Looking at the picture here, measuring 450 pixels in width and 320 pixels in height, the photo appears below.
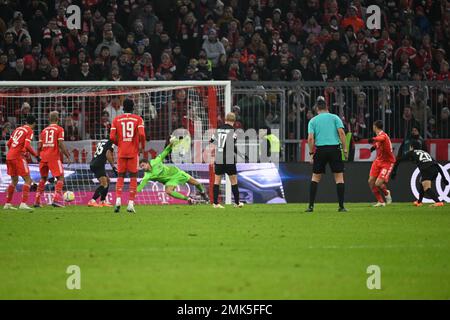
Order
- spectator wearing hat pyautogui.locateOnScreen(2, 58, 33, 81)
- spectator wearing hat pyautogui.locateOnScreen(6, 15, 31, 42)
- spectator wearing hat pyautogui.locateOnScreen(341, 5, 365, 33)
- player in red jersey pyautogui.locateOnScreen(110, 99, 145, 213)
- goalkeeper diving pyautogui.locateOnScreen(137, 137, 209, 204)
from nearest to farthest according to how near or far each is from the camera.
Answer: player in red jersey pyautogui.locateOnScreen(110, 99, 145, 213)
goalkeeper diving pyautogui.locateOnScreen(137, 137, 209, 204)
spectator wearing hat pyautogui.locateOnScreen(2, 58, 33, 81)
spectator wearing hat pyautogui.locateOnScreen(6, 15, 31, 42)
spectator wearing hat pyautogui.locateOnScreen(341, 5, 365, 33)

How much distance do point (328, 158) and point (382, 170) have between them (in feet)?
10.8

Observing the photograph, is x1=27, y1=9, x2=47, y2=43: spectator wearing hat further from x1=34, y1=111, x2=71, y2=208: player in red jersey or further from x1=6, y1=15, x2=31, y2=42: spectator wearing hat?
x1=34, y1=111, x2=71, y2=208: player in red jersey

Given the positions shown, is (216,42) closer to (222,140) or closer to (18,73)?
(18,73)

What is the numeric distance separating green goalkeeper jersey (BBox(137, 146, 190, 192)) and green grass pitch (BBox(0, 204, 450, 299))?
3.84m

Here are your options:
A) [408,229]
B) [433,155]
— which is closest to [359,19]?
[433,155]

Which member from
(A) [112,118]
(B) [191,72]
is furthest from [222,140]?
(B) [191,72]

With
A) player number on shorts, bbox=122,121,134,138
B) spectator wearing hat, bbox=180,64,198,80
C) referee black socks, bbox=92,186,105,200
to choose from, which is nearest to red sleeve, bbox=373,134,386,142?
player number on shorts, bbox=122,121,134,138

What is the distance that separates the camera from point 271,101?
24484 mm

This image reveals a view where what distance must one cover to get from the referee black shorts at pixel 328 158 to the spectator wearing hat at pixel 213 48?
8229 millimetres

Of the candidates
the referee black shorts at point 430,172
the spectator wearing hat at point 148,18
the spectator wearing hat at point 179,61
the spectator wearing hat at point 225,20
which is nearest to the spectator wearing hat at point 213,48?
the spectator wearing hat at point 179,61

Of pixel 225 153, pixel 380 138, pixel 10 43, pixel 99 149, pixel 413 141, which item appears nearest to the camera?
pixel 225 153

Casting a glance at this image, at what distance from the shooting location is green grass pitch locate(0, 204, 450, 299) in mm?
9250

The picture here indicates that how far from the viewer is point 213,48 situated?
89.1 feet

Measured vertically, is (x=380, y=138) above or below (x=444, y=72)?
below
